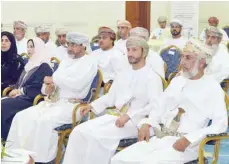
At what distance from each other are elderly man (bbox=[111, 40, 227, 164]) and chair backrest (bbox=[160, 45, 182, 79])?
2.31 m

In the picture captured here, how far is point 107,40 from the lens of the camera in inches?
219

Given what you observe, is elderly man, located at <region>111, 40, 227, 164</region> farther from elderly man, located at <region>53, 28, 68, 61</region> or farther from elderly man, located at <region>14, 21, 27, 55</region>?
elderly man, located at <region>14, 21, 27, 55</region>

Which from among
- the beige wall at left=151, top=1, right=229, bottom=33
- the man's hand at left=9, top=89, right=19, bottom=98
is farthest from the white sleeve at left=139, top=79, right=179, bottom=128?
the beige wall at left=151, top=1, right=229, bottom=33

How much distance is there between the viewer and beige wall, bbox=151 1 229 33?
10859 millimetres

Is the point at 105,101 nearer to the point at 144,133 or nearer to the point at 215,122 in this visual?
the point at 144,133

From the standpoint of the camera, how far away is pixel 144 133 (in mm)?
3227

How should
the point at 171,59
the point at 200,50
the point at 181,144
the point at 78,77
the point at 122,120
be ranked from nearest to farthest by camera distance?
the point at 181,144 < the point at 200,50 < the point at 122,120 < the point at 78,77 < the point at 171,59

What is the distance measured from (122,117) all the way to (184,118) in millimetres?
528

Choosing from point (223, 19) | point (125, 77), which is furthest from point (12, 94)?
point (223, 19)

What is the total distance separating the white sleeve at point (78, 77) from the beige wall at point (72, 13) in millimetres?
4996

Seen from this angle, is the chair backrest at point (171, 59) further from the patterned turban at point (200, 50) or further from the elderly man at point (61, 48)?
the patterned turban at point (200, 50)

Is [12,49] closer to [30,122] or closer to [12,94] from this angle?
[12,94]

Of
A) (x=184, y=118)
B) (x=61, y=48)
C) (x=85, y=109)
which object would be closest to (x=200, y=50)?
(x=184, y=118)

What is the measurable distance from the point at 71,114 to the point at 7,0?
5610 mm
